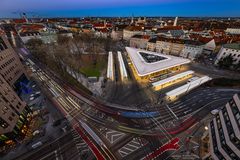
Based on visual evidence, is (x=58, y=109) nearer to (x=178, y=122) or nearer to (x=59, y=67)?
(x=59, y=67)

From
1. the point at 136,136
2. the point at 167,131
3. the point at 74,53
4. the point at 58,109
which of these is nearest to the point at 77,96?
the point at 58,109

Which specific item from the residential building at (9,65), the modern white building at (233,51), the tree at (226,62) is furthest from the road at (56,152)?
the modern white building at (233,51)

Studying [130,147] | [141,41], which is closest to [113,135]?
[130,147]

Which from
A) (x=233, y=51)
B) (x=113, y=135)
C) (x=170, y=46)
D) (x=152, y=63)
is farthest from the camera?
(x=170, y=46)

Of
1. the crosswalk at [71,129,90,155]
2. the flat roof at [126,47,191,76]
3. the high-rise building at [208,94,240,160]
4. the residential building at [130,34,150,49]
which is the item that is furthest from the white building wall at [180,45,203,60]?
the crosswalk at [71,129,90,155]

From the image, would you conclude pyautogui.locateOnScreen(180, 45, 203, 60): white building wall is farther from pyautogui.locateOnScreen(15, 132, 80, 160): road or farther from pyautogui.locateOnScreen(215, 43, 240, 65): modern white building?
pyautogui.locateOnScreen(15, 132, 80, 160): road

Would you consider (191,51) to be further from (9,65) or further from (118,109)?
(9,65)

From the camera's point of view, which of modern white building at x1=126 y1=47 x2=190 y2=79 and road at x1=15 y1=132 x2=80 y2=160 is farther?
modern white building at x1=126 y1=47 x2=190 y2=79

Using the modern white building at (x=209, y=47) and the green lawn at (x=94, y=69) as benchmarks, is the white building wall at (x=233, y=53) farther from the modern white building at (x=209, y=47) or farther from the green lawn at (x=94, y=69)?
the green lawn at (x=94, y=69)

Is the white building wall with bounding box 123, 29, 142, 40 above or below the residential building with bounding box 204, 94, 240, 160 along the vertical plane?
below
